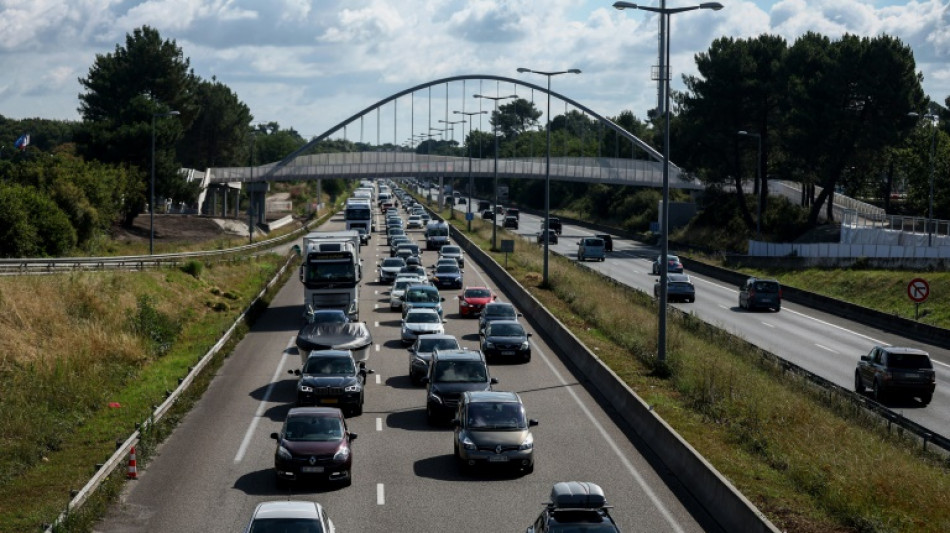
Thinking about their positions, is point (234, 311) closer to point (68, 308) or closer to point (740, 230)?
point (68, 308)

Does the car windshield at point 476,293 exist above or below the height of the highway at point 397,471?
above

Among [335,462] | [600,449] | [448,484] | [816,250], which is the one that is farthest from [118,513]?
[816,250]

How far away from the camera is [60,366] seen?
3622 cm

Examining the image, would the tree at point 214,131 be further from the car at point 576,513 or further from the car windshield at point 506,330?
the car at point 576,513

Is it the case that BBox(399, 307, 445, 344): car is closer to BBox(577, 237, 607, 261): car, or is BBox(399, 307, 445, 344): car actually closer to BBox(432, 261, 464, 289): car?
→ BBox(432, 261, 464, 289): car

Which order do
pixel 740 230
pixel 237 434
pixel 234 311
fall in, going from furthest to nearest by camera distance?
pixel 740 230
pixel 234 311
pixel 237 434

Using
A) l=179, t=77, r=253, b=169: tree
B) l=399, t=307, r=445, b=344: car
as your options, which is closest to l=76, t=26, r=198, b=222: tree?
l=179, t=77, r=253, b=169: tree

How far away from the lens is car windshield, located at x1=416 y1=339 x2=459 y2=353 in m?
34.5

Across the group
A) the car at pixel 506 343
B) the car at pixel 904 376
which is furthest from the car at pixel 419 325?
the car at pixel 904 376

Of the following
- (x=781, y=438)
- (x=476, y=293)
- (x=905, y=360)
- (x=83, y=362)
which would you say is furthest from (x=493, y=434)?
(x=476, y=293)

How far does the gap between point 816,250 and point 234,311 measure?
133ft

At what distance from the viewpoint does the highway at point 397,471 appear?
19.9 metres

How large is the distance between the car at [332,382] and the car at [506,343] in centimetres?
858

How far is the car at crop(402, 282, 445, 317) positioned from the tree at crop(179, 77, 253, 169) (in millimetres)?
103344
